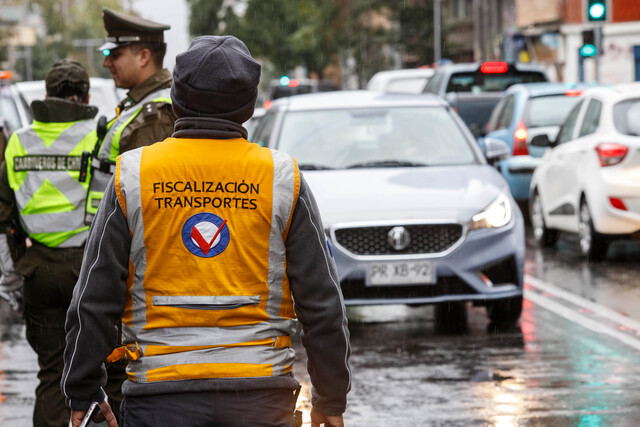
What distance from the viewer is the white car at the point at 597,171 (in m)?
12.2

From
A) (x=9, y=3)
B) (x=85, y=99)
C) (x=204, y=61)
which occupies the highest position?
(x=204, y=61)

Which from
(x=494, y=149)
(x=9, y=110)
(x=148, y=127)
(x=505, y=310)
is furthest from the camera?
(x=9, y=110)

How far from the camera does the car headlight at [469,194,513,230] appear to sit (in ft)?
28.7

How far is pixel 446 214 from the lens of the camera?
8.70 meters

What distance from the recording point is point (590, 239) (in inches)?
502

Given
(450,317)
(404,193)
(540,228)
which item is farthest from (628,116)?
(404,193)

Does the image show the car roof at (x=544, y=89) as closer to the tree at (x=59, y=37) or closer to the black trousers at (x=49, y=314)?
the black trousers at (x=49, y=314)

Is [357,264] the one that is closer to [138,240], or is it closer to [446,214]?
[446,214]

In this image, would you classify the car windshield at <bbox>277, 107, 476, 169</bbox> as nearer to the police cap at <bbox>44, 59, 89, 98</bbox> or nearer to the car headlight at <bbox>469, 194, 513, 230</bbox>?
the car headlight at <bbox>469, 194, 513, 230</bbox>

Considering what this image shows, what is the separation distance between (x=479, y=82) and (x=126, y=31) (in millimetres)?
16544

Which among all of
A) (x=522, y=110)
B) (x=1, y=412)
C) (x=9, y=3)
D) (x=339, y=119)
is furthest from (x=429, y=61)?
(x=9, y=3)

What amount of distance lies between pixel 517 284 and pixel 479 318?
749 mm

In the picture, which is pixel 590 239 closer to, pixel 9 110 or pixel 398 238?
pixel 398 238

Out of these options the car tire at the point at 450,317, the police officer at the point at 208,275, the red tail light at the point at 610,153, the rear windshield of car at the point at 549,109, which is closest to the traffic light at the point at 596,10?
the rear windshield of car at the point at 549,109
